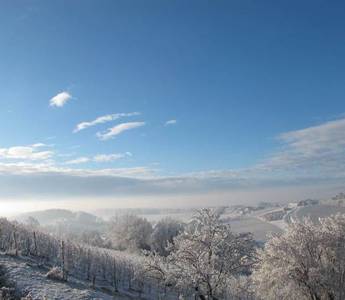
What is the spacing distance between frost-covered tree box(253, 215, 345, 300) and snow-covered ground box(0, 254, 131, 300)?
24.9m

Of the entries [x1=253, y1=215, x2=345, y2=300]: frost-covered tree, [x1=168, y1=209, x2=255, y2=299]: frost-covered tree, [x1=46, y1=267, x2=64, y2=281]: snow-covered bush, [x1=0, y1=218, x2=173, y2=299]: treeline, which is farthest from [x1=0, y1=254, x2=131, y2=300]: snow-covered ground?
[x1=253, y1=215, x2=345, y2=300]: frost-covered tree

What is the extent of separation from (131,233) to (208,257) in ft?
325

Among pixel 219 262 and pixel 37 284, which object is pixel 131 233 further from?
pixel 37 284

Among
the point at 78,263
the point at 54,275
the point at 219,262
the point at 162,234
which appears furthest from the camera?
the point at 162,234

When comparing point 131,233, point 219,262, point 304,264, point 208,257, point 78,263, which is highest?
point 208,257

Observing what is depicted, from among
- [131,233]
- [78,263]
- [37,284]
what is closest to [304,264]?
[78,263]

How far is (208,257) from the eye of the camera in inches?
1620

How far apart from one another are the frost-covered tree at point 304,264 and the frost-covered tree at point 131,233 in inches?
3265

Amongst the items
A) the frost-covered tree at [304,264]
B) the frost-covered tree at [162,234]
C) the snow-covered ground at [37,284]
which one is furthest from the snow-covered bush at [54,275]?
the frost-covered tree at [162,234]

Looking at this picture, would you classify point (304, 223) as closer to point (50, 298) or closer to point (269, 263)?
point (269, 263)

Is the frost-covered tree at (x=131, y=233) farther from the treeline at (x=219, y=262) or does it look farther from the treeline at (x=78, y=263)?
the treeline at (x=219, y=262)

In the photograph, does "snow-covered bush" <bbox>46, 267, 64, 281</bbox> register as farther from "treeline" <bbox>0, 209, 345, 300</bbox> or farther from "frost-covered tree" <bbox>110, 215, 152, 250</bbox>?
"frost-covered tree" <bbox>110, 215, 152, 250</bbox>

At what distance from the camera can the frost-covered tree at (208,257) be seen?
39500 millimetres

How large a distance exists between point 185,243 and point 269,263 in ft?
60.3
